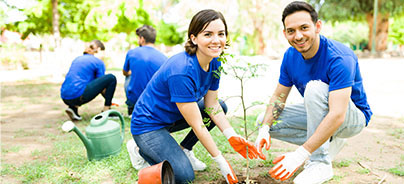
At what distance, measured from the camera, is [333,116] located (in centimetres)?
207

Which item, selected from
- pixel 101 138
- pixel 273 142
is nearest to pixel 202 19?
pixel 101 138

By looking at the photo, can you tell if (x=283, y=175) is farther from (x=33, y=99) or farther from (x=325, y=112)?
(x=33, y=99)

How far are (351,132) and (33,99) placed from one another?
259 inches

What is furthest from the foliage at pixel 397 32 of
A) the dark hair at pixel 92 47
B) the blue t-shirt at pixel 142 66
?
the dark hair at pixel 92 47

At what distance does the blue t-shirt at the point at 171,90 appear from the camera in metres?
2.07

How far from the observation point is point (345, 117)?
7.32 ft

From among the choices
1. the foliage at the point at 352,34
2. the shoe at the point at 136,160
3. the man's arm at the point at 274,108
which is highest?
the man's arm at the point at 274,108

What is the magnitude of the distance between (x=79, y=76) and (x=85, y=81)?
0.11 metres

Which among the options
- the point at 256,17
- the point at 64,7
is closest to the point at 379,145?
the point at 64,7

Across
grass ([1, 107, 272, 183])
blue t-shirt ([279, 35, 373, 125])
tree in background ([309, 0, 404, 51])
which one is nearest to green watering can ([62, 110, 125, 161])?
grass ([1, 107, 272, 183])

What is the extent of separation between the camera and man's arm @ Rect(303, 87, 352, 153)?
205cm

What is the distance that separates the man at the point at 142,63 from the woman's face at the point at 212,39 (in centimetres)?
214

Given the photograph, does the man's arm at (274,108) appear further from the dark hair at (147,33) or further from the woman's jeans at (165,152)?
the dark hair at (147,33)

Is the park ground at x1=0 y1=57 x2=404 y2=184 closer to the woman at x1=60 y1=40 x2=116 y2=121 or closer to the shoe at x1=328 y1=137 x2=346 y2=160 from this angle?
the shoe at x1=328 y1=137 x2=346 y2=160
